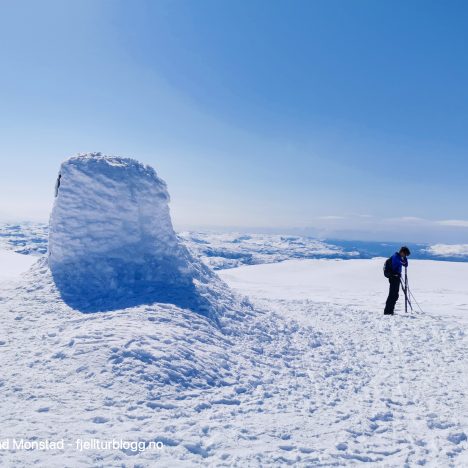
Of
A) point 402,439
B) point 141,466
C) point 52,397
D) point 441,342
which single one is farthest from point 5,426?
point 441,342

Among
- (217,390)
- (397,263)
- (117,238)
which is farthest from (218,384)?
(397,263)

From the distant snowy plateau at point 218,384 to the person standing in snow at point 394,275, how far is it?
6.44ft

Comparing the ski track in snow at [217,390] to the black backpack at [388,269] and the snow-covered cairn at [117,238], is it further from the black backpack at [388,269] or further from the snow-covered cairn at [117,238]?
the black backpack at [388,269]

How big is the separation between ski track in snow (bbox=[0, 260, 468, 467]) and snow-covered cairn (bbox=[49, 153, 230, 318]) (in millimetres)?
1181

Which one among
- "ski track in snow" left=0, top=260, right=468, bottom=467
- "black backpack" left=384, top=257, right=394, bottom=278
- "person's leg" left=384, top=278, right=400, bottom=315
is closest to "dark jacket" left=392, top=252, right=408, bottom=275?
"black backpack" left=384, top=257, right=394, bottom=278

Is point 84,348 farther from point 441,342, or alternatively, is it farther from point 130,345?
point 441,342

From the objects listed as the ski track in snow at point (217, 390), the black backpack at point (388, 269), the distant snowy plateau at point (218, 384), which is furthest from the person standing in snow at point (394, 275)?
the ski track in snow at point (217, 390)

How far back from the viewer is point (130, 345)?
7.53 meters

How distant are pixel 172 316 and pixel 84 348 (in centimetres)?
261

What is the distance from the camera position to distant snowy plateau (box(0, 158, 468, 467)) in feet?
16.5

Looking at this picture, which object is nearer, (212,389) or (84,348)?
(212,389)

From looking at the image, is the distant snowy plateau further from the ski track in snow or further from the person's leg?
the person's leg

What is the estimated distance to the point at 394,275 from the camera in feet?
49.8

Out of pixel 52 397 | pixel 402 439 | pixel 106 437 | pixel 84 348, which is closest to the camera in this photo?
pixel 106 437
